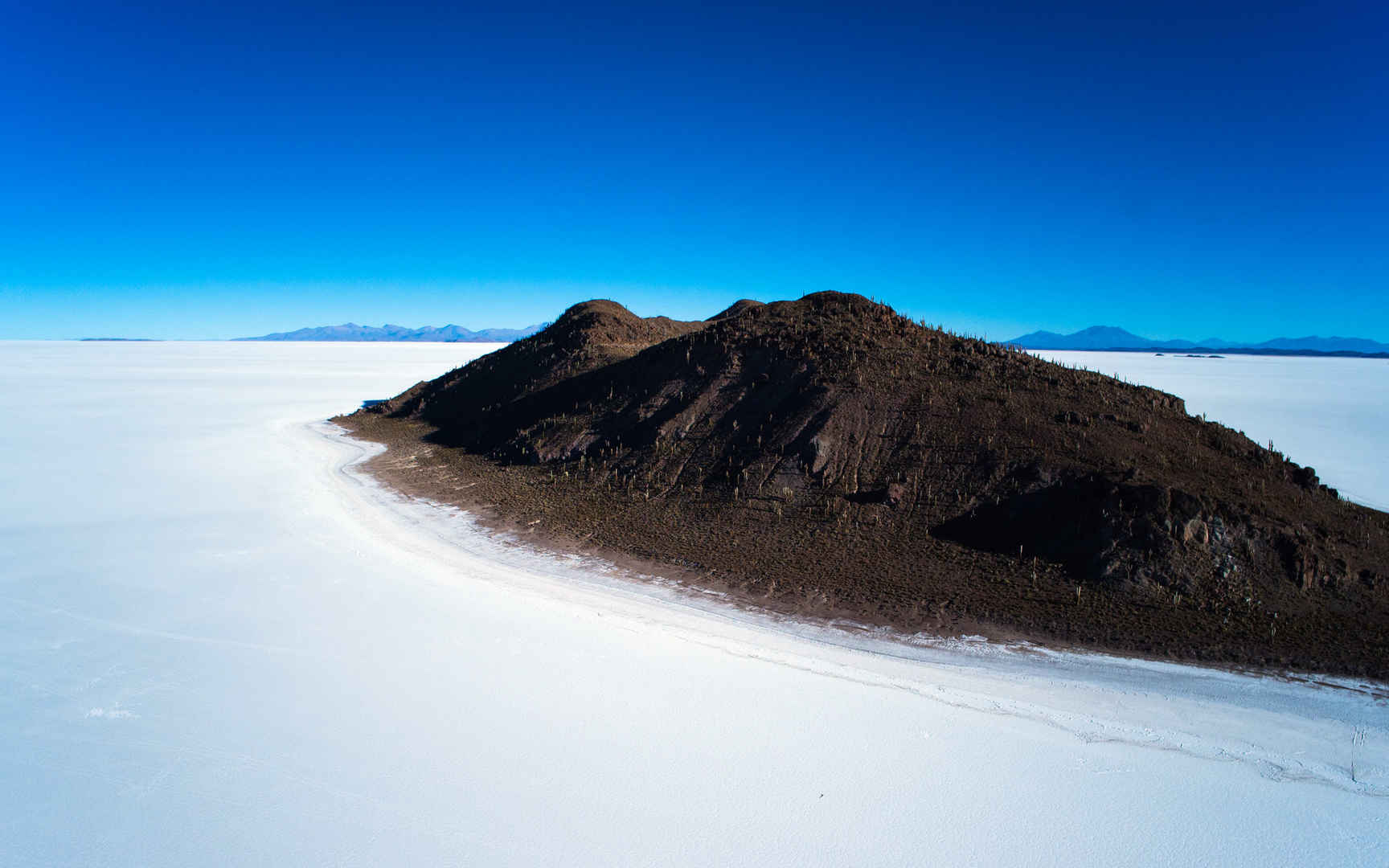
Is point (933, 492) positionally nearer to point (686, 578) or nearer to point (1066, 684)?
point (686, 578)

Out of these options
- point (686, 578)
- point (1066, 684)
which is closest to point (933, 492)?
point (686, 578)

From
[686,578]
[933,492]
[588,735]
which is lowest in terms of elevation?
[588,735]

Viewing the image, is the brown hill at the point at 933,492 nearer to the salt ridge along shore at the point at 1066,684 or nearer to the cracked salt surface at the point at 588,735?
the salt ridge along shore at the point at 1066,684

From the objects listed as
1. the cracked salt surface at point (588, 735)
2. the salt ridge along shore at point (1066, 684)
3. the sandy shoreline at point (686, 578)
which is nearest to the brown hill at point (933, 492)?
the sandy shoreline at point (686, 578)

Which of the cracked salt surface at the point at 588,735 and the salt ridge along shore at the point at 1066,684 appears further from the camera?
the salt ridge along shore at the point at 1066,684

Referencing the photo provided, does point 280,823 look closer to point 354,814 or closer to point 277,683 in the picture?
point 354,814

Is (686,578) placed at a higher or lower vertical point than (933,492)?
lower
